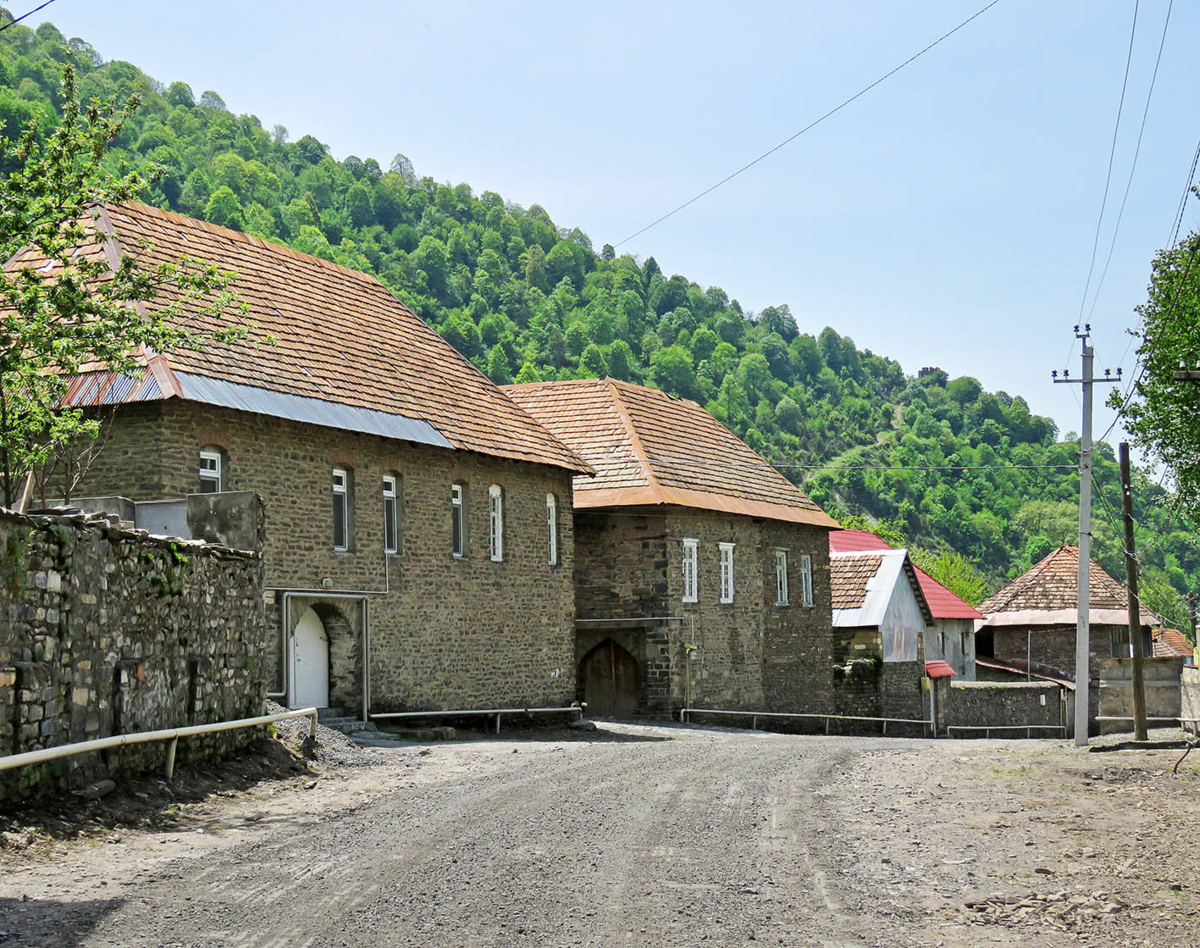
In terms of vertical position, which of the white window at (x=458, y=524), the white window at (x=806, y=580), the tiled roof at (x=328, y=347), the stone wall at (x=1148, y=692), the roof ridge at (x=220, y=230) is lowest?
the stone wall at (x=1148, y=692)

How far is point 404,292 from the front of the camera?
95438mm

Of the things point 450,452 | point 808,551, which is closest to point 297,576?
point 450,452

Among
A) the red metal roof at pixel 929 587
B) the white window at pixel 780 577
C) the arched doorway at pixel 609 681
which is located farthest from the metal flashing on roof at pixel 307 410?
the red metal roof at pixel 929 587

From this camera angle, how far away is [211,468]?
23.2 m

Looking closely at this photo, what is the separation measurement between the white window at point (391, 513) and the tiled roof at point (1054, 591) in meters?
38.5

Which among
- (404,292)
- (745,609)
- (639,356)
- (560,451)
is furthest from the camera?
(639,356)

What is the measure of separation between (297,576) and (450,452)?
5213mm

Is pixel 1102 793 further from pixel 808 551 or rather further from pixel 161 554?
pixel 808 551

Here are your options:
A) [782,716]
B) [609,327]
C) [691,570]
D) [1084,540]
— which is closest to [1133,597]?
[1084,540]

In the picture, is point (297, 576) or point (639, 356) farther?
point (639, 356)

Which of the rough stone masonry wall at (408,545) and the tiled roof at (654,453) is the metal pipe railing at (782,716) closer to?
the rough stone masonry wall at (408,545)

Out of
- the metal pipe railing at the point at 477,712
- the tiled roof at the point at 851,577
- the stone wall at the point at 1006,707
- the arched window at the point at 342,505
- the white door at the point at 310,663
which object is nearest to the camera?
the white door at the point at 310,663

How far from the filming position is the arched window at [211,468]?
23000 mm

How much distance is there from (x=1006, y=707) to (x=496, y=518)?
2343 cm
